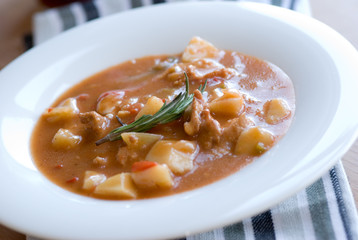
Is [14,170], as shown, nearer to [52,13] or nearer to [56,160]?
[56,160]

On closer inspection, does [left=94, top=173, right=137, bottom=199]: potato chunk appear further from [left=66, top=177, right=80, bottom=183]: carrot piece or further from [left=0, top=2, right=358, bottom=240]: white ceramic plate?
[left=66, top=177, right=80, bottom=183]: carrot piece

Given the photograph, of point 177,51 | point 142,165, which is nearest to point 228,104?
point 142,165

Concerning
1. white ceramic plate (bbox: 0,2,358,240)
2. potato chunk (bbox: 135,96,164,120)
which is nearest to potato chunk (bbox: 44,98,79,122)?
white ceramic plate (bbox: 0,2,358,240)

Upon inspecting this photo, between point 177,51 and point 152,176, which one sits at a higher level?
point 152,176

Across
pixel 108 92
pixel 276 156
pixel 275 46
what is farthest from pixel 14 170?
pixel 275 46

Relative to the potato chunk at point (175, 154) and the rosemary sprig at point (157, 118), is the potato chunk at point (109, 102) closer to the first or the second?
the rosemary sprig at point (157, 118)

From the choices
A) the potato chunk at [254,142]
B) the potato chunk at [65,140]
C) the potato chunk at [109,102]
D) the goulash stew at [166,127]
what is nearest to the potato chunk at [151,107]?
the goulash stew at [166,127]

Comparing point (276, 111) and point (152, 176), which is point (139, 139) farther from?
point (276, 111)
